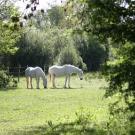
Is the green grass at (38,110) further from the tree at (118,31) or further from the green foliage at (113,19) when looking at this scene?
the green foliage at (113,19)

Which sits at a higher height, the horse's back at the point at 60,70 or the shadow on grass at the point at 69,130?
the horse's back at the point at 60,70

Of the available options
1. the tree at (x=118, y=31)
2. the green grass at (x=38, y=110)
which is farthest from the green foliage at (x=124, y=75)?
the green grass at (x=38, y=110)

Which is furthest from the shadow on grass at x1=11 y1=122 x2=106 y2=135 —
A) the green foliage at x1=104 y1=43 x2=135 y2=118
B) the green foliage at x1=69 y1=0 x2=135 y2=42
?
the green foliage at x1=69 y1=0 x2=135 y2=42

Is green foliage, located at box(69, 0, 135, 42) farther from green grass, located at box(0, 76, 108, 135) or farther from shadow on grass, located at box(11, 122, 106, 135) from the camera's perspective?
shadow on grass, located at box(11, 122, 106, 135)

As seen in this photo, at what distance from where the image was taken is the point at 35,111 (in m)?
18.8

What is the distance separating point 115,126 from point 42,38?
4421cm

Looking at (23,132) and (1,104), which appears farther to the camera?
(1,104)

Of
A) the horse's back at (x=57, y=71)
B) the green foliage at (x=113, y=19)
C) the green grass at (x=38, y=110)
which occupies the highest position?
the green foliage at (x=113, y=19)

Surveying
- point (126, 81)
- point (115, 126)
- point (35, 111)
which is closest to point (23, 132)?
point (115, 126)

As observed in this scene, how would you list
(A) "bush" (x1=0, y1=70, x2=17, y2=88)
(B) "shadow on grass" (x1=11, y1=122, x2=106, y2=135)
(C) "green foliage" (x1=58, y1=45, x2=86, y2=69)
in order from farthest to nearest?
(C) "green foliage" (x1=58, y1=45, x2=86, y2=69) → (A) "bush" (x1=0, y1=70, x2=17, y2=88) → (B) "shadow on grass" (x1=11, y1=122, x2=106, y2=135)

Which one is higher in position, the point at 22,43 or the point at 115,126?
the point at 22,43

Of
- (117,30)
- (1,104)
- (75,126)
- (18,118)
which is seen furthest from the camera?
(1,104)

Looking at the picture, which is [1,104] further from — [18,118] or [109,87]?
[109,87]

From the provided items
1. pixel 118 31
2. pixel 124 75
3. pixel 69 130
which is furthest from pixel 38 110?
pixel 118 31
